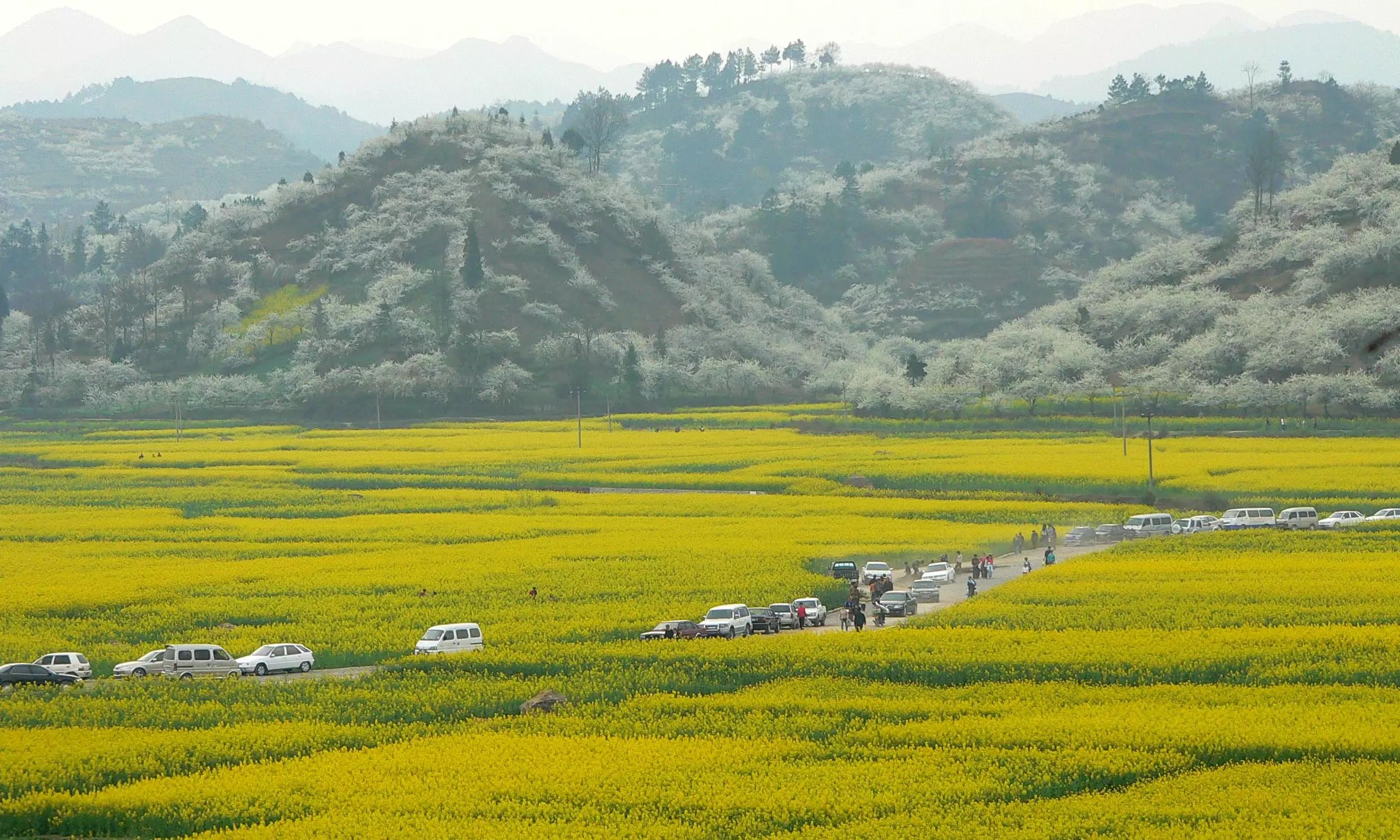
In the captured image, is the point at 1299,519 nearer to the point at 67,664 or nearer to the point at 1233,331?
the point at 67,664

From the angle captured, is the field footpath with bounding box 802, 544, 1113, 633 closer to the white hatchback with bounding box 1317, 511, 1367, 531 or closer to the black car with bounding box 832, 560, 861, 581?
the black car with bounding box 832, 560, 861, 581

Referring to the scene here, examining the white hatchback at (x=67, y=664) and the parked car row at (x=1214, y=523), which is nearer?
the white hatchback at (x=67, y=664)

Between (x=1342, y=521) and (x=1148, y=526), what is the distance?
28.1 feet

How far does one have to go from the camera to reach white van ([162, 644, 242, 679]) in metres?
45.3

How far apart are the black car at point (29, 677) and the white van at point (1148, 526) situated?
1925 inches

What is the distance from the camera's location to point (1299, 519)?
74.5 meters

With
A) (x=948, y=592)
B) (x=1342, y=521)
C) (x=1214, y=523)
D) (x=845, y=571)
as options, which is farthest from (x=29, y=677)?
(x=1342, y=521)

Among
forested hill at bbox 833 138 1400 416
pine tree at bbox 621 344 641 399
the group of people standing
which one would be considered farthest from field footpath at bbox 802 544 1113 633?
pine tree at bbox 621 344 641 399

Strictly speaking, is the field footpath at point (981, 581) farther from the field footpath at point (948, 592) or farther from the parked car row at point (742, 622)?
the parked car row at point (742, 622)

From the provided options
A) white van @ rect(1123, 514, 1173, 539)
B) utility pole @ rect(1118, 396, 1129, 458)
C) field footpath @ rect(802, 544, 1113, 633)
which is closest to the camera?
field footpath @ rect(802, 544, 1113, 633)

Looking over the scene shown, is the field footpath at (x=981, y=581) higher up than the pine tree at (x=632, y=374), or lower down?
lower down

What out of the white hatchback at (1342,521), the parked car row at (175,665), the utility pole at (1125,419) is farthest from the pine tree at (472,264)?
the parked car row at (175,665)

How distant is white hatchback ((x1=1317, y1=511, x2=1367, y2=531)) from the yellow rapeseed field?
10.1 feet

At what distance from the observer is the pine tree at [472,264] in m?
183
